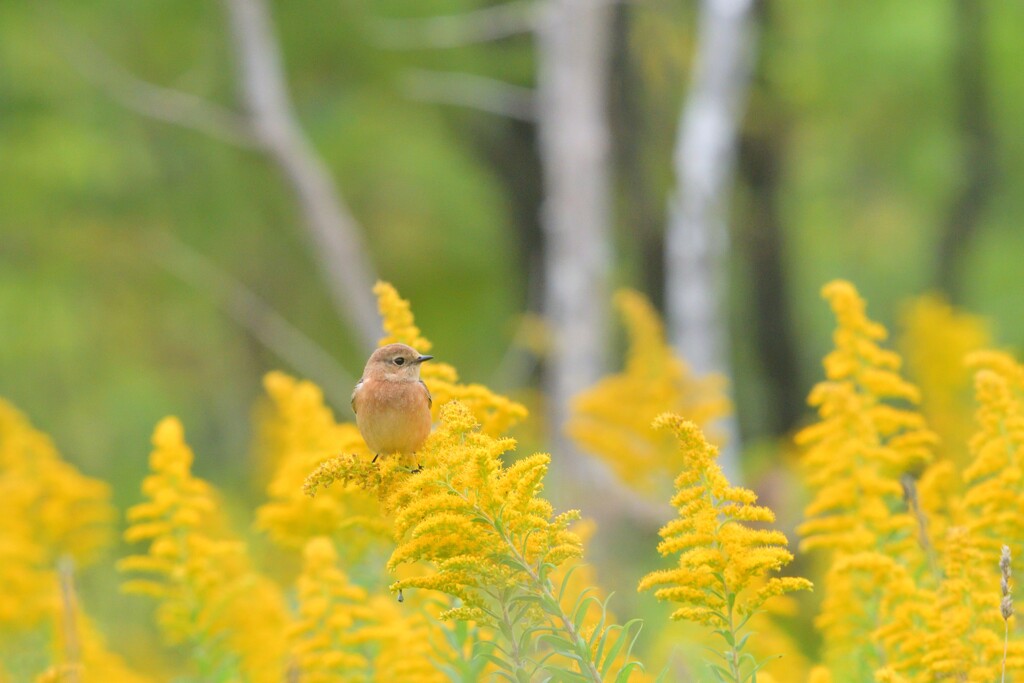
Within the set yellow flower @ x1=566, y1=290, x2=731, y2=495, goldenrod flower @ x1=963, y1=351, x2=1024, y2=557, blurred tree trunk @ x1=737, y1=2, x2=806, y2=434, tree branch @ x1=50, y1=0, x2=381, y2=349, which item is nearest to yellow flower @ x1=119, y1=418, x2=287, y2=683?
goldenrod flower @ x1=963, y1=351, x2=1024, y2=557

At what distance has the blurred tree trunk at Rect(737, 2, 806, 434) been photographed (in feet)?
66.0

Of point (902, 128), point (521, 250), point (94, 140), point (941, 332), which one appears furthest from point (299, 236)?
point (941, 332)

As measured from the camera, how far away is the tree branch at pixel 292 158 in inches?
638

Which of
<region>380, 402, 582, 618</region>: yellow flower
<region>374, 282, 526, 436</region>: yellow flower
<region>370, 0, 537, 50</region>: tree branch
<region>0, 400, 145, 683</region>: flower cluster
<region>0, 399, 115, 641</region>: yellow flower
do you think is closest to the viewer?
<region>380, 402, 582, 618</region>: yellow flower

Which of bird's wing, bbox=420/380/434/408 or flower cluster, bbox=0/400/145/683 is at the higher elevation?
flower cluster, bbox=0/400/145/683

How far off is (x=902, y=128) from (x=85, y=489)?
1815 centimetres

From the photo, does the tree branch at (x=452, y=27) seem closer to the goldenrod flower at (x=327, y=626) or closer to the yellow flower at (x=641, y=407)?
the yellow flower at (x=641, y=407)

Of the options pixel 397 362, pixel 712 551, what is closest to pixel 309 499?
pixel 397 362

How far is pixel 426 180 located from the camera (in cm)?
2189

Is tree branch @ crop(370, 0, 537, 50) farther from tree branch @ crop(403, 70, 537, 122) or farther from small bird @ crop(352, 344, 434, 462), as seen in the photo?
small bird @ crop(352, 344, 434, 462)

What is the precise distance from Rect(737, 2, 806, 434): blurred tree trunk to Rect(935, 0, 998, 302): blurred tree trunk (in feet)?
8.53

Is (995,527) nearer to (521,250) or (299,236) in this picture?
(521,250)

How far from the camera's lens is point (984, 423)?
4699 mm

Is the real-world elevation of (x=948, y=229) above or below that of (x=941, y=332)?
above
